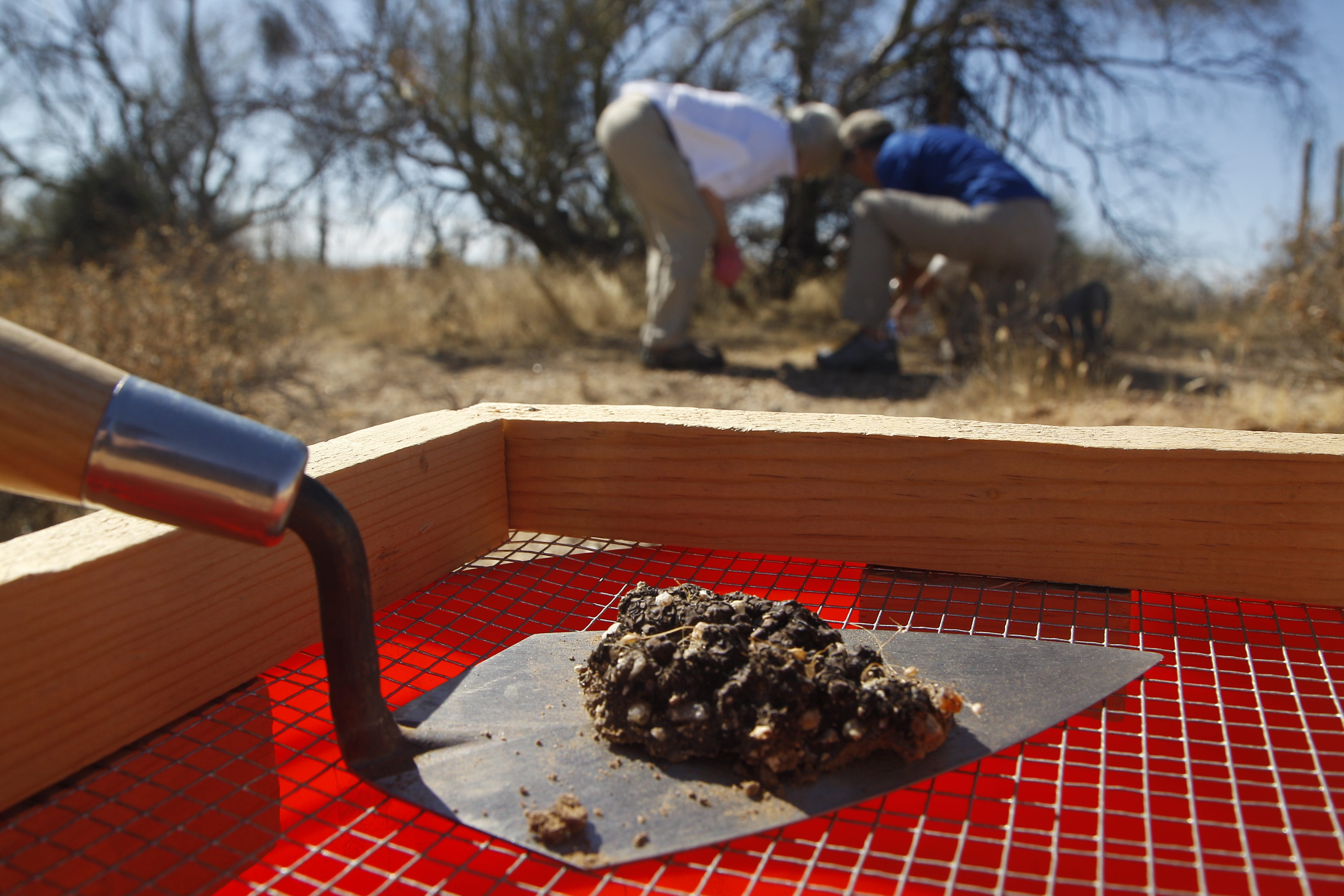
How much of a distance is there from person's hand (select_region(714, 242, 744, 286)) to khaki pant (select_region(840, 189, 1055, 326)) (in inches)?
23.1

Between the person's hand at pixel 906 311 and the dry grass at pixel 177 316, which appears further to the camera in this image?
the person's hand at pixel 906 311

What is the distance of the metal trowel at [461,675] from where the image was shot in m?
0.69

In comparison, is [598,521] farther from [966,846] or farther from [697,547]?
[966,846]

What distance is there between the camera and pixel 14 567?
87 centimetres

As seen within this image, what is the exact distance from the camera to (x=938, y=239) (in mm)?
4418

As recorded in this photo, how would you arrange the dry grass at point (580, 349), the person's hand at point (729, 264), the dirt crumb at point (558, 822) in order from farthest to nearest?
the person's hand at point (729, 264)
the dry grass at point (580, 349)
the dirt crumb at point (558, 822)

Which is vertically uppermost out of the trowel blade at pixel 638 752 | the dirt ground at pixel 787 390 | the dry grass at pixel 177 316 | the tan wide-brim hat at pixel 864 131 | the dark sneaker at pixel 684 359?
the tan wide-brim hat at pixel 864 131

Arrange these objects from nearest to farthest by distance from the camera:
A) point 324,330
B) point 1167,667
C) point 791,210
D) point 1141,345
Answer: point 1167,667
point 1141,345
point 324,330
point 791,210

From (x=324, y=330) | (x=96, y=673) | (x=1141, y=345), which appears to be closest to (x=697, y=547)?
(x=96, y=673)

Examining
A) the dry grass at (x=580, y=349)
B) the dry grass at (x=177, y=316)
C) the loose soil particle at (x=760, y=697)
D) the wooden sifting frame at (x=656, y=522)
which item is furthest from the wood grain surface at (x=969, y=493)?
the dry grass at (x=177, y=316)

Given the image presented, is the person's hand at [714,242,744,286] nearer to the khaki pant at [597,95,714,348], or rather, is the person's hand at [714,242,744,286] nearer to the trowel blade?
the khaki pant at [597,95,714,348]

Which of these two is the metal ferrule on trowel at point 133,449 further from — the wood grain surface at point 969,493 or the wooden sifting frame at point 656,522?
the wood grain surface at point 969,493

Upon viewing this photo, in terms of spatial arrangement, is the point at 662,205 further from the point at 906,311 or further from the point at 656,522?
the point at 656,522

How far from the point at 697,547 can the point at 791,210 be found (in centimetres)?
674
